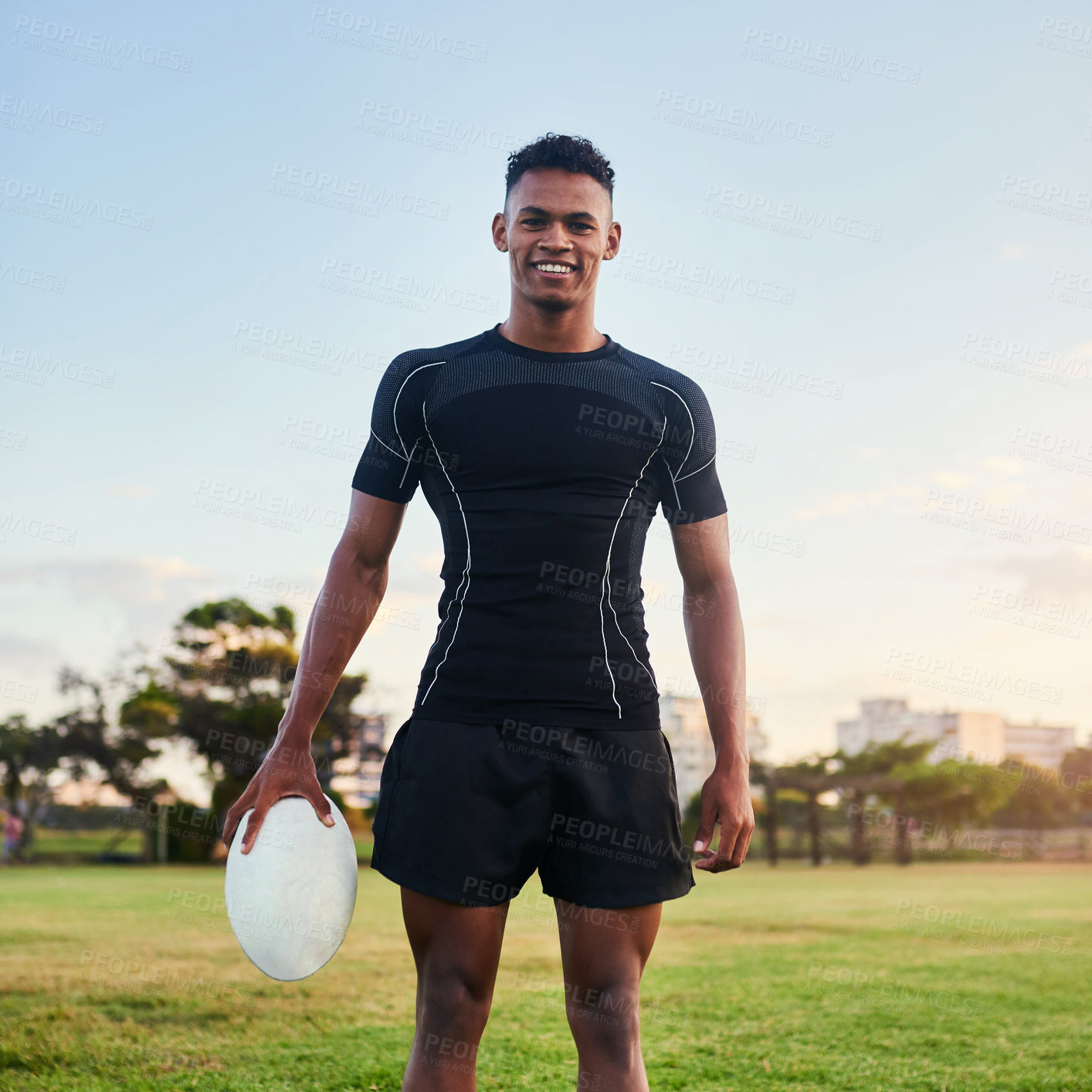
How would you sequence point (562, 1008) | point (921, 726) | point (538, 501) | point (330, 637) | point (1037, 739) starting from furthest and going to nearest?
point (1037, 739), point (921, 726), point (562, 1008), point (330, 637), point (538, 501)

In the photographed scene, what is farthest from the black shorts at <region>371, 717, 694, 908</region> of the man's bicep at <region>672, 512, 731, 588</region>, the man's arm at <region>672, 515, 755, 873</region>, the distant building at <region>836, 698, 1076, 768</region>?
the distant building at <region>836, 698, 1076, 768</region>

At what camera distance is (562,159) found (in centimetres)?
274

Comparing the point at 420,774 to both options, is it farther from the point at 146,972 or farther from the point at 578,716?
the point at 146,972

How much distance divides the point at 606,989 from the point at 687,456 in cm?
128

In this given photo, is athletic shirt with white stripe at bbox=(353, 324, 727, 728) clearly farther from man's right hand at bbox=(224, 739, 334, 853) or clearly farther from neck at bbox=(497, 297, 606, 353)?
man's right hand at bbox=(224, 739, 334, 853)

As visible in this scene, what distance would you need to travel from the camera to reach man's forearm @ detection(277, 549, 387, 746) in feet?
8.85

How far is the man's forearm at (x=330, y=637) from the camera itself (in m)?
2.70

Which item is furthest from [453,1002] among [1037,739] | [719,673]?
[1037,739]

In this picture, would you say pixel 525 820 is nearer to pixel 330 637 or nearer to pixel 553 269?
pixel 330 637

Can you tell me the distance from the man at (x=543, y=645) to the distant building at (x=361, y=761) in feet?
95.1

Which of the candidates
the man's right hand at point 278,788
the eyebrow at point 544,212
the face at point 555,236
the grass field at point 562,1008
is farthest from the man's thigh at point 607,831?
the grass field at point 562,1008

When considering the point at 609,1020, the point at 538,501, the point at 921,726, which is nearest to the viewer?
the point at 609,1020

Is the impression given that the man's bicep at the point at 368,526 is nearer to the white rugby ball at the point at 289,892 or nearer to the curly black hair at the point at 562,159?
the white rugby ball at the point at 289,892

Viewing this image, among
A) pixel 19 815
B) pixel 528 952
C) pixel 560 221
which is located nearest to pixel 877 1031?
pixel 528 952
